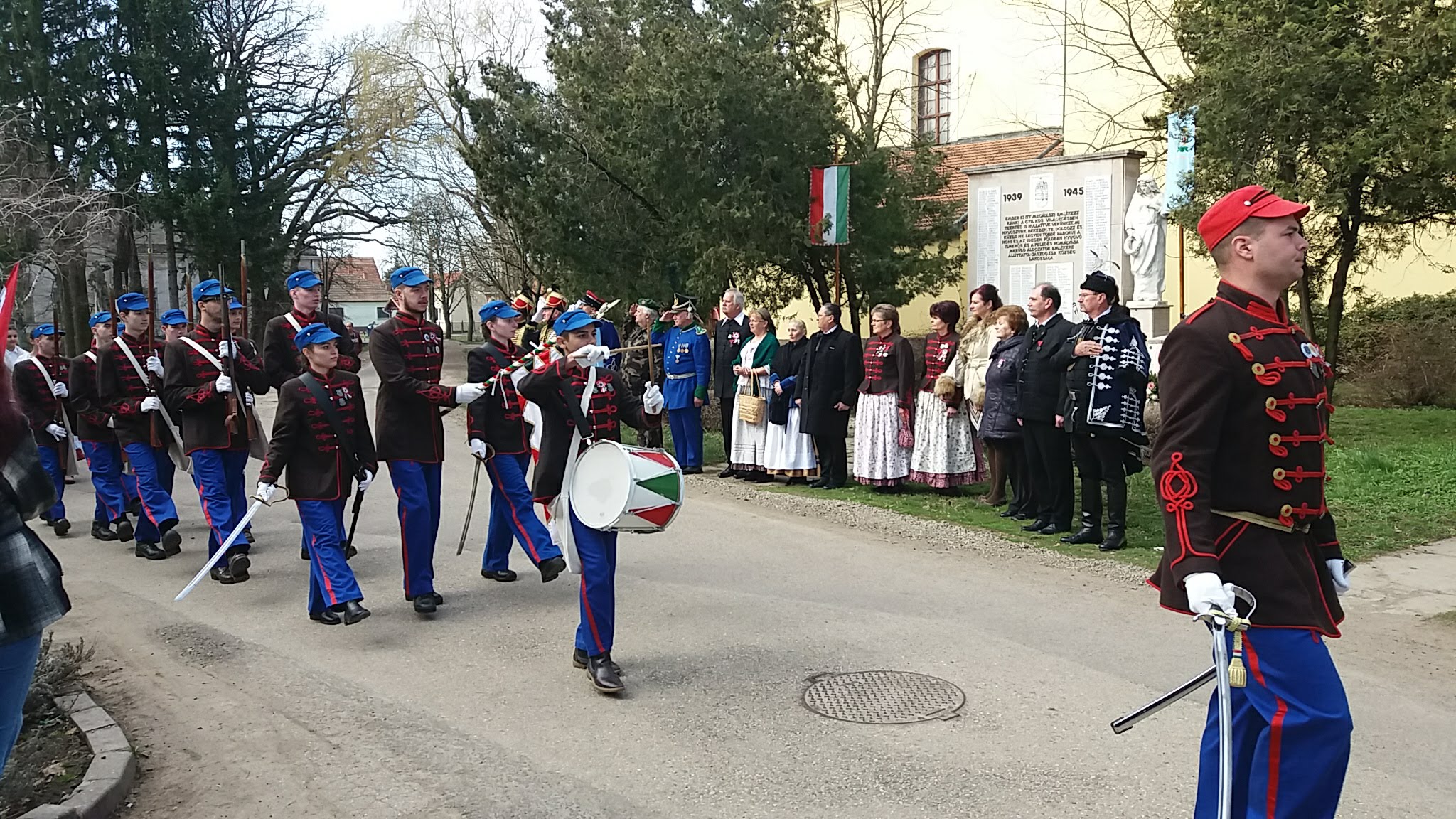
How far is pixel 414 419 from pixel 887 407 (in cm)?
534

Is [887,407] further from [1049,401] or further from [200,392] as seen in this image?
[200,392]

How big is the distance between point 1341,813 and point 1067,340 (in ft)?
17.6

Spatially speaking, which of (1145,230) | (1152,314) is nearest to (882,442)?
(1145,230)

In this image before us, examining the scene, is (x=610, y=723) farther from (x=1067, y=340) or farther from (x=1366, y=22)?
(x=1366, y=22)

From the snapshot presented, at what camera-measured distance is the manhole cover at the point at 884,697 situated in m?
5.39

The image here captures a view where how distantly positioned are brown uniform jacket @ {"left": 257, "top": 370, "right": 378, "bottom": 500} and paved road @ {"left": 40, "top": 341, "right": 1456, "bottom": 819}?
874 millimetres

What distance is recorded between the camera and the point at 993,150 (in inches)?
1296

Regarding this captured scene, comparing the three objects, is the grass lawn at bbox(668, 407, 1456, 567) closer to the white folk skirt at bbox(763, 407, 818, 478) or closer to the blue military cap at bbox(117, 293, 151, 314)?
the white folk skirt at bbox(763, 407, 818, 478)

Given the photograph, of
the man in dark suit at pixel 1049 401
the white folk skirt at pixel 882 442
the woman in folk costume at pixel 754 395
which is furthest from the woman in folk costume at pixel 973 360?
the woman in folk costume at pixel 754 395

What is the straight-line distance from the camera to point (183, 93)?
3506 cm

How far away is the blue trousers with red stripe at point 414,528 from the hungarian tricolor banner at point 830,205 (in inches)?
337

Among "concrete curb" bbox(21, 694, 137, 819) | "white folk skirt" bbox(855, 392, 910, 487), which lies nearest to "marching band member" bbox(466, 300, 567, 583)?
"concrete curb" bbox(21, 694, 137, 819)

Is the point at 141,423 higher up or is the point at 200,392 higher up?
the point at 200,392

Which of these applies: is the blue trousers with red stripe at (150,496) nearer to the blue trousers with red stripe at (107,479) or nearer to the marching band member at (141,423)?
the marching band member at (141,423)
